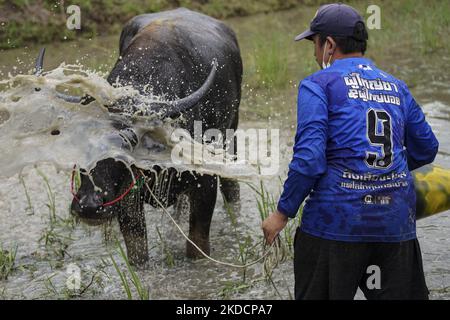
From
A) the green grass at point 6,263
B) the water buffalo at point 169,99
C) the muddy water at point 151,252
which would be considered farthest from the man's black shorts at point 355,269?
the green grass at point 6,263

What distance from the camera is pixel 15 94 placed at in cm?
397

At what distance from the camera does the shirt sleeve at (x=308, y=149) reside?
10.0ft

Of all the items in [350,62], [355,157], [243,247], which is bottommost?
[243,247]

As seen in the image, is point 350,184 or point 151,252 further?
point 151,252

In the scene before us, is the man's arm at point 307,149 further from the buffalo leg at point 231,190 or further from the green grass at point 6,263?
the buffalo leg at point 231,190

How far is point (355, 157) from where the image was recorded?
3135 millimetres

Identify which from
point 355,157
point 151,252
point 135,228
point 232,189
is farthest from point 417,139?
point 232,189

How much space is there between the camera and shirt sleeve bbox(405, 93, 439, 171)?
3.38m

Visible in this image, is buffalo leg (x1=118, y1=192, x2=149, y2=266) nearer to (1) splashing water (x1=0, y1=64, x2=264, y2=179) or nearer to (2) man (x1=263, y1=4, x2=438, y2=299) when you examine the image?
(1) splashing water (x1=0, y1=64, x2=264, y2=179)

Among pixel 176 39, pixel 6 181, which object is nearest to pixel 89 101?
pixel 176 39

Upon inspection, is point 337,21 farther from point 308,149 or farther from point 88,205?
point 88,205

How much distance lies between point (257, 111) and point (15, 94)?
4.64 m

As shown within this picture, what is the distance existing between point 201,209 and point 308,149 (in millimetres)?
1955
